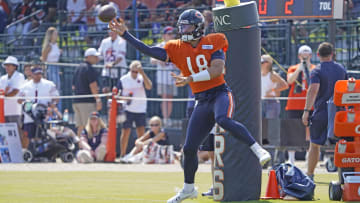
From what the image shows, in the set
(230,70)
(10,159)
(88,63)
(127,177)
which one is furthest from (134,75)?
(230,70)

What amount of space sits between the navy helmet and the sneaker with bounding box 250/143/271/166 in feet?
4.57

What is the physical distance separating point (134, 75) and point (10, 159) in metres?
3.36

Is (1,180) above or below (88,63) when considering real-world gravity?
below

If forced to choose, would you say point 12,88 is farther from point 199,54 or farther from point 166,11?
point 199,54

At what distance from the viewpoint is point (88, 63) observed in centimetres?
1827

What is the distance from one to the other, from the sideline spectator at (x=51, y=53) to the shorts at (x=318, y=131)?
9743mm

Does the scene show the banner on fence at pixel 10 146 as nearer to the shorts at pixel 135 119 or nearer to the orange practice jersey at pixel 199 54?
the shorts at pixel 135 119

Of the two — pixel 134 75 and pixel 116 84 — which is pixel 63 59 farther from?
Answer: pixel 134 75

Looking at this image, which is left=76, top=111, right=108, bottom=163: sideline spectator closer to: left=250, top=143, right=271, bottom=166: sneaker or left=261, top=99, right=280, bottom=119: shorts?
left=261, top=99, right=280, bottom=119: shorts

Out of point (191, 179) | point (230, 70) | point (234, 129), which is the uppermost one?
point (230, 70)

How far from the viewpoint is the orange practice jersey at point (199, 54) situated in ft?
27.7

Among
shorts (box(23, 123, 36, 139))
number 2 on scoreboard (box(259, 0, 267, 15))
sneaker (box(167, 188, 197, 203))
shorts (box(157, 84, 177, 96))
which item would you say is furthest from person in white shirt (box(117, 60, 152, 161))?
sneaker (box(167, 188, 197, 203))

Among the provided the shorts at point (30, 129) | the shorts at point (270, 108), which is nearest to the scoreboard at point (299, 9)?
the shorts at point (270, 108)

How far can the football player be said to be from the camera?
834 centimetres
